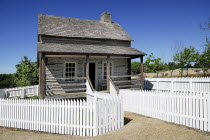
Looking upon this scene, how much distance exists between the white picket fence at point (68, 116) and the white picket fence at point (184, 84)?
34.7 ft

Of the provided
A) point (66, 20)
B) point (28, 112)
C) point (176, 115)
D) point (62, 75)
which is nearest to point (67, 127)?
point (28, 112)

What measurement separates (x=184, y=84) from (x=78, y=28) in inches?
470

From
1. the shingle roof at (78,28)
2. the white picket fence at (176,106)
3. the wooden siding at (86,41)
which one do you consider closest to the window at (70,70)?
the wooden siding at (86,41)

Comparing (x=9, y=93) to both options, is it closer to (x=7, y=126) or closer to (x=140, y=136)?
(x=7, y=126)

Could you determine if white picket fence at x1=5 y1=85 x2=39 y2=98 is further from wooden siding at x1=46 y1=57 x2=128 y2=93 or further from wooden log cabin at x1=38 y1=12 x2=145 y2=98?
wooden siding at x1=46 y1=57 x2=128 y2=93

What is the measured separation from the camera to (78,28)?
17375 millimetres

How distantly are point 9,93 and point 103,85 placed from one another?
874cm

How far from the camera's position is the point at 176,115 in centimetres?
781

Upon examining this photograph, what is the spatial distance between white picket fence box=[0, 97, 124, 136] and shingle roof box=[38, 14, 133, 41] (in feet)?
28.2

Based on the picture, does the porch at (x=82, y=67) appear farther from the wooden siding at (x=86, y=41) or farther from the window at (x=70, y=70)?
the wooden siding at (x=86, y=41)

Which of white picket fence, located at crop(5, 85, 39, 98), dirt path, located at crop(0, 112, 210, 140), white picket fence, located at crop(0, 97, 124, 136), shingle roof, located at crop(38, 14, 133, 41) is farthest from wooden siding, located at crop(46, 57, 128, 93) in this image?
dirt path, located at crop(0, 112, 210, 140)

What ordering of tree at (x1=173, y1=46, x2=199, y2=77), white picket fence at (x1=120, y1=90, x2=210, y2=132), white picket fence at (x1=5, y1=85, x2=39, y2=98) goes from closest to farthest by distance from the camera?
white picket fence at (x1=120, y1=90, x2=210, y2=132)
white picket fence at (x1=5, y1=85, x2=39, y2=98)
tree at (x1=173, y1=46, x2=199, y2=77)

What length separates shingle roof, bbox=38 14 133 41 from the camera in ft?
51.6

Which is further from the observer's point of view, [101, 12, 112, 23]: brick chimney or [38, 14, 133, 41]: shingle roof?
[101, 12, 112, 23]: brick chimney
